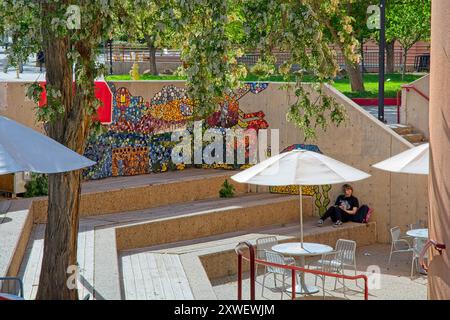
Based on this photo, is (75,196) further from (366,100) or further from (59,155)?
(366,100)

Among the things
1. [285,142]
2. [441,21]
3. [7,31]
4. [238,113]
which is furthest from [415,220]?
[7,31]

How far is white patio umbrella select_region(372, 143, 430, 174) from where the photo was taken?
1628 cm

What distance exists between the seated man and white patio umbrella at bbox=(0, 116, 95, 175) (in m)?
10.4

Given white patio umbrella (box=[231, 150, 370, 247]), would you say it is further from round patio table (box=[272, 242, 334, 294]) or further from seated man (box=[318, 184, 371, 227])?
seated man (box=[318, 184, 371, 227])

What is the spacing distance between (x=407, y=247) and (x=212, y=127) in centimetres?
→ 547

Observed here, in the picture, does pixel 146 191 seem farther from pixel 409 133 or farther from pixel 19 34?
pixel 19 34

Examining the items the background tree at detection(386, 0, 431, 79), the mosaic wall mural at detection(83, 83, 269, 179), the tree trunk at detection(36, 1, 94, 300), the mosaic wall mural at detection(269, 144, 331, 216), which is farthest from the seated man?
the background tree at detection(386, 0, 431, 79)

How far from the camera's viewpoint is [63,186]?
12086 mm

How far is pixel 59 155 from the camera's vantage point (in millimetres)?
10781

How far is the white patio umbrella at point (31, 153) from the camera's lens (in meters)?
10.3

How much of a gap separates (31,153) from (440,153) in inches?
194

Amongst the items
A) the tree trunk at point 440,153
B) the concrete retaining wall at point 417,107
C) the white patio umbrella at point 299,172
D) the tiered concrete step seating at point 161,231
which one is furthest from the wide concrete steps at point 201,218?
the tree trunk at point 440,153

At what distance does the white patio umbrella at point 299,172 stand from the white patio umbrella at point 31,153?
535 cm

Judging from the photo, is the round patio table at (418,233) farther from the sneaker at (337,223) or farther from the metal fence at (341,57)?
the metal fence at (341,57)
